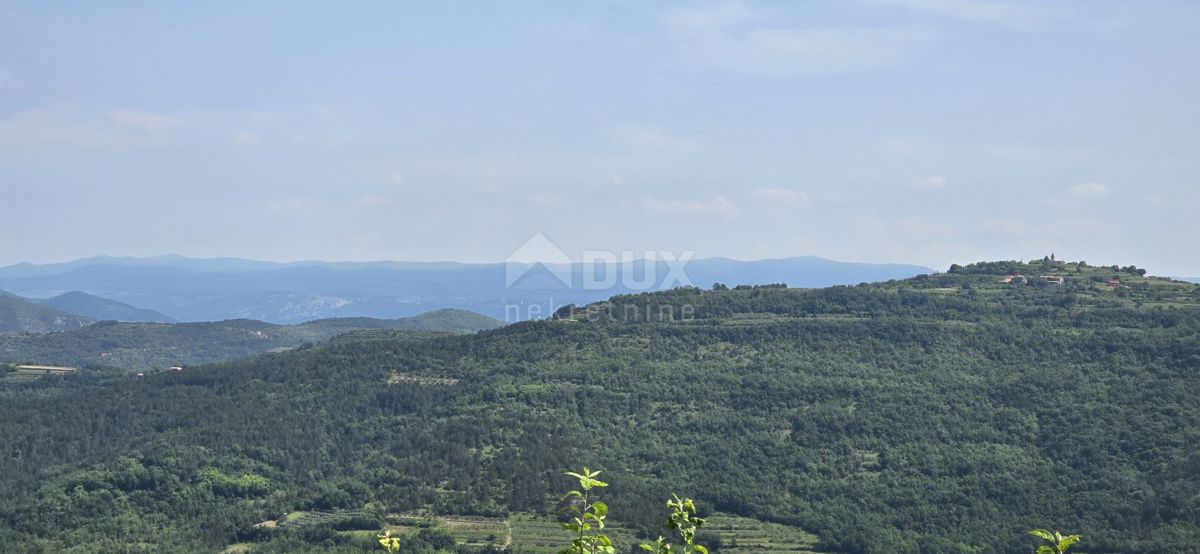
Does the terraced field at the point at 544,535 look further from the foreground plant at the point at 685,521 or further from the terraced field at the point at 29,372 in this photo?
the terraced field at the point at 29,372

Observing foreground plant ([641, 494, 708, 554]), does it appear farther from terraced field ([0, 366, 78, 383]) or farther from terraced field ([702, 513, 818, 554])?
terraced field ([0, 366, 78, 383])

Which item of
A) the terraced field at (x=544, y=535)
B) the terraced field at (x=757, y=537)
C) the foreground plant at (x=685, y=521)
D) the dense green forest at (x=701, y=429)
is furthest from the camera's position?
the dense green forest at (x=701, y=429)

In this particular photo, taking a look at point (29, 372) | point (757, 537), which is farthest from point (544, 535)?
point (29, 372)

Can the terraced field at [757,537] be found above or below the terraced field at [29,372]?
below

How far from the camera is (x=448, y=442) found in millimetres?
80750

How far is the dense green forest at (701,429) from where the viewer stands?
64625mm

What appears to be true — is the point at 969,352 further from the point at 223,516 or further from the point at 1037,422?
the point at 223,516

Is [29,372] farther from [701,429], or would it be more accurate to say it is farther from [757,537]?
[757,537]

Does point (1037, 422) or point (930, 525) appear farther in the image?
point (1037, 422)

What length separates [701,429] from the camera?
80.2 meters

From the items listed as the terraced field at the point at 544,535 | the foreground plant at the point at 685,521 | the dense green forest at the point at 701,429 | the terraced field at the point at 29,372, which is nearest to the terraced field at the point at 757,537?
the dense green forest at the point at 701,429

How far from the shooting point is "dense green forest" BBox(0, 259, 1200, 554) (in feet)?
212

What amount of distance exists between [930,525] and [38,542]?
166 ft

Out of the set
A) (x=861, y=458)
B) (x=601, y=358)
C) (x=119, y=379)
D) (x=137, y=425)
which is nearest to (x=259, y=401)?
(x=137, y=425)
